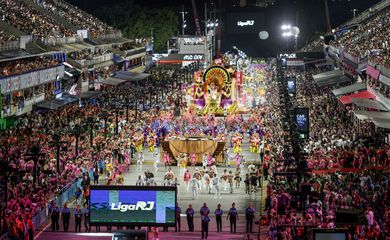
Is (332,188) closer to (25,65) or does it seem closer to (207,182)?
(207,182)

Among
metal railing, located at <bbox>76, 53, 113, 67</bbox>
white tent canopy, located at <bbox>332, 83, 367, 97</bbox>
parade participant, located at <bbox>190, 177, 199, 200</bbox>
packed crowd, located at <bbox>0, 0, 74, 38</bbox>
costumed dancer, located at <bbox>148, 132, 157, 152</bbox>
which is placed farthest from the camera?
metal railing, located at <bbox>76, 53, 113, 67</bbox>

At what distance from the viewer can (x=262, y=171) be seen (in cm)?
4891

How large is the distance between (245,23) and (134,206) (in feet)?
499

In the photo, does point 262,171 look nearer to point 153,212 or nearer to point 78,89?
point 153,212

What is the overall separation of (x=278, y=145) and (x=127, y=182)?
10655mm

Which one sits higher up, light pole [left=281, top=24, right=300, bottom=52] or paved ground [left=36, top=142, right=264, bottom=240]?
light pole [left=281, top=24, right=300, bottom=52]

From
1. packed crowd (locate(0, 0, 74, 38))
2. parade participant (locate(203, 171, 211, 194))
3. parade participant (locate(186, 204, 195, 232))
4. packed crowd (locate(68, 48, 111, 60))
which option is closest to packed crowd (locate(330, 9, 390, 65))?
parade participant (locate(203, 171, 211, 194))

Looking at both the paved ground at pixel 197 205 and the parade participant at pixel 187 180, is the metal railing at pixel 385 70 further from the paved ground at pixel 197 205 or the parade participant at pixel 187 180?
the parade participant at pixel 187 180

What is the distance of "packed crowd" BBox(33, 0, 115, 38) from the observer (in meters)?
111

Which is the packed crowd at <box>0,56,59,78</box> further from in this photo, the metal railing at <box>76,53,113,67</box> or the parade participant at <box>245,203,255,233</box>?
the parade participant at <box>245,203,255,233</box>

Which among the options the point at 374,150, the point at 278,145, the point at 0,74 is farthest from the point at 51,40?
the point at 374,150

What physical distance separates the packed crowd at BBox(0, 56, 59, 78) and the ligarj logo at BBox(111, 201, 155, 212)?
34.5 metres

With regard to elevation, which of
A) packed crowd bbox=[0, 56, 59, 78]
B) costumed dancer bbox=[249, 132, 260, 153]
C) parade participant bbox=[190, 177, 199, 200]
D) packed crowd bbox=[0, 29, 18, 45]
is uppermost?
packed crowd bbox=[0, 29, 18, 45]

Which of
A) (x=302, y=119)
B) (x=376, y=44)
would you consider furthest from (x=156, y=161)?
(x=376, y=44)
